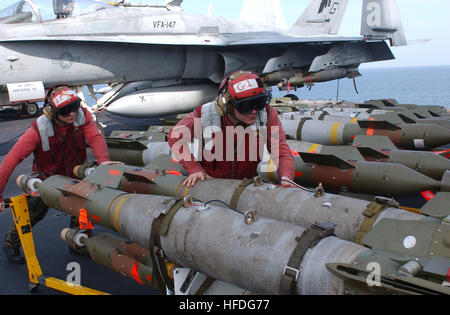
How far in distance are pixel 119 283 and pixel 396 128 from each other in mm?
6355

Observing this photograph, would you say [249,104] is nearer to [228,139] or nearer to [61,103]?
[228,139]

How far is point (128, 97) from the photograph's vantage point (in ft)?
39.3

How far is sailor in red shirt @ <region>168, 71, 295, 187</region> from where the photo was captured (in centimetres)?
419

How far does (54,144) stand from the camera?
466 cm

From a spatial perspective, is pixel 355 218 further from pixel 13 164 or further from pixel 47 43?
pixel 47 43

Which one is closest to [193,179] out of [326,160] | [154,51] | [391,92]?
[326,160]

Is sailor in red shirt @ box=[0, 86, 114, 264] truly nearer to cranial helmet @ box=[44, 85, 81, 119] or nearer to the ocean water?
cranial helmet @ box=[44, 85, 81, 119]

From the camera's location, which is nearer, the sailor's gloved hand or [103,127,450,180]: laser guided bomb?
the sailor's gloved hand

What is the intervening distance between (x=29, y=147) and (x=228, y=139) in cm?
237

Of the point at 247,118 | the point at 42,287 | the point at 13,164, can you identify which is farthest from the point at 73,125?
the point at 247,118

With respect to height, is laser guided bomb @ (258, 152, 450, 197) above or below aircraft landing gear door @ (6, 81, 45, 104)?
below

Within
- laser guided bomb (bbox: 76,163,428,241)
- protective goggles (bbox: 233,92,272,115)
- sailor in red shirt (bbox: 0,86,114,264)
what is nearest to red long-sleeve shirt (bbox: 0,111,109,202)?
sailor in red shirt (bbox: 0,86,114,264)

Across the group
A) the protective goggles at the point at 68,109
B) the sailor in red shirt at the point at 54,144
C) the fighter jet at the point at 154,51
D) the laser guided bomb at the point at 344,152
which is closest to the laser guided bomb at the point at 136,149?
the laser guided bomb at the point at 344,152

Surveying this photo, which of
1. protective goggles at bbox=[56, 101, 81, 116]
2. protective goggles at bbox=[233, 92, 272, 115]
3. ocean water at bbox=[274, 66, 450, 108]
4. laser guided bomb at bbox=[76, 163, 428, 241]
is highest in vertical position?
protective goggles at bbox=[233, 92, 272, 115]
